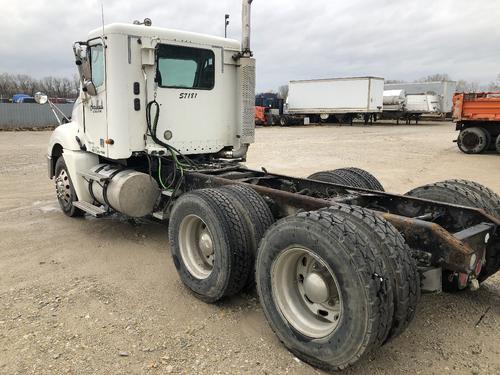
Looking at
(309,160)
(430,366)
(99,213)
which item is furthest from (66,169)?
(309,160)

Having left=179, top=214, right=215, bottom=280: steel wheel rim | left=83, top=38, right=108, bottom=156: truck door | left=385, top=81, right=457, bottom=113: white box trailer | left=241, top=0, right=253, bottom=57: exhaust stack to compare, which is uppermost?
left=385, top=81, right=457, bottom=113: white box trailer

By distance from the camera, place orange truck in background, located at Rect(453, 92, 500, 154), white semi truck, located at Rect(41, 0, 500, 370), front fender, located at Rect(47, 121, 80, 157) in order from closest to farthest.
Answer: white semi truck, located at Rect(41, 0, 500, 370)
front fender, located at Rect(47, 121, 80, 157)
orange truck in background, located at Rect(453, 92, 500, 154)

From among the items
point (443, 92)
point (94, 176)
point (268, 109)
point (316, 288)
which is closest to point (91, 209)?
point (94, 176)

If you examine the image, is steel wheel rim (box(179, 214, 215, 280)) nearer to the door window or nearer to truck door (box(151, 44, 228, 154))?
truck door (box(151, 44, 228, 154))

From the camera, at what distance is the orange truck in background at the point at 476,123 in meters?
15.6

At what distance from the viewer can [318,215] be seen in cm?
301

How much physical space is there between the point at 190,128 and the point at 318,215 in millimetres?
3408

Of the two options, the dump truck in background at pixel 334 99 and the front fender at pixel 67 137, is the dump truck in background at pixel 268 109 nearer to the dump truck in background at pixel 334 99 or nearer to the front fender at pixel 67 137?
the dump truck in background at pixel 334 99

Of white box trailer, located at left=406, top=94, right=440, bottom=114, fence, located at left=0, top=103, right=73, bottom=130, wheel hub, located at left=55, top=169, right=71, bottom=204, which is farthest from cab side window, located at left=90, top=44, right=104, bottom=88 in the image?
white box trailer, located at left=406, top=94, right=440, bottom=114

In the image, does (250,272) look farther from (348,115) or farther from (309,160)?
(348,115)

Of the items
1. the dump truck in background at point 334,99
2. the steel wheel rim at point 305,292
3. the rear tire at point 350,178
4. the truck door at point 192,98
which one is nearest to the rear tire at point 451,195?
the rear tire at point 350,178

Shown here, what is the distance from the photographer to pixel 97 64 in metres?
5.68

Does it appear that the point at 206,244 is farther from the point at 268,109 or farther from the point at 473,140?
the point at 268,109

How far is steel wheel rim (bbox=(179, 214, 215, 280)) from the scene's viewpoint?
4.20 meters
